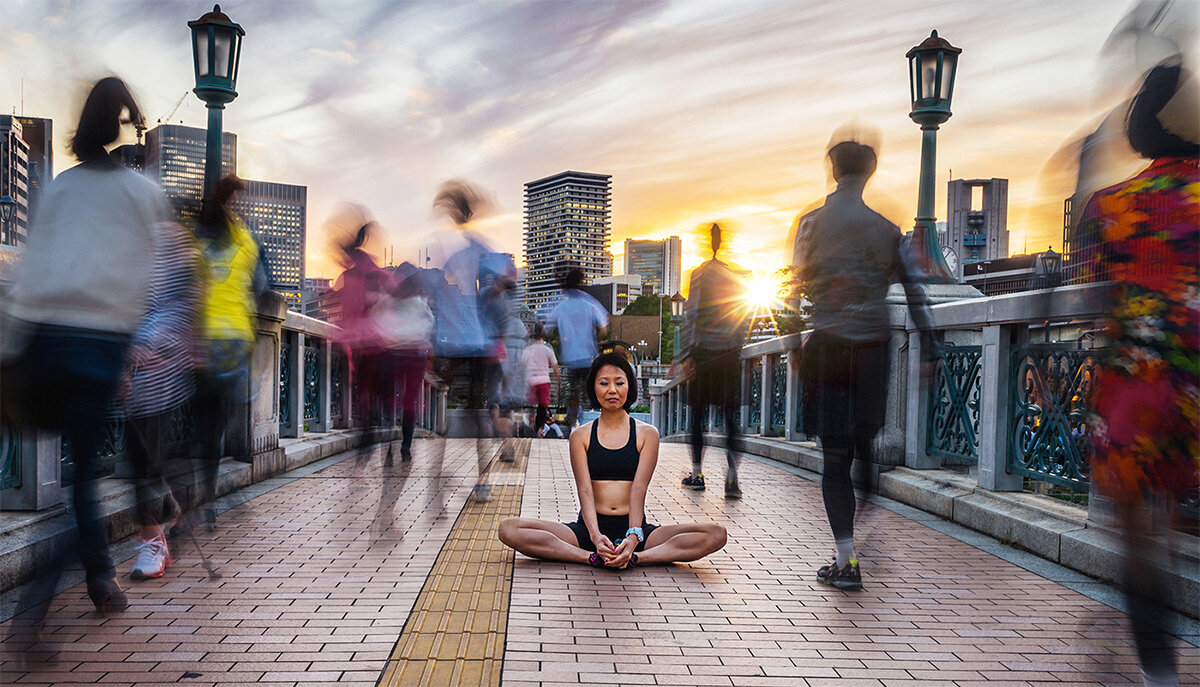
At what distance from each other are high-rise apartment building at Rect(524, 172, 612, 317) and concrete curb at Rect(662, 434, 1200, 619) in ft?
288

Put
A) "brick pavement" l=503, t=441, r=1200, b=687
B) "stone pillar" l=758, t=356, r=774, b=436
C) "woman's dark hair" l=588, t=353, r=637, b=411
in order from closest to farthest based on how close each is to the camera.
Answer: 1. "brick pavement" l=503, t=441, r=1200, b=687
2. "woman's dark hair" l=588, t=353, r=637, b=411
3. "stone pillar" l=758, t=356, r=774, b=436

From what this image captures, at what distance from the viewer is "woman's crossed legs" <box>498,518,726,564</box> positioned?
4.83 metres

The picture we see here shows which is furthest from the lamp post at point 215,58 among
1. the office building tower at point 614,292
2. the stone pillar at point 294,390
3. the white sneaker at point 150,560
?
the office building tower at point 614,292

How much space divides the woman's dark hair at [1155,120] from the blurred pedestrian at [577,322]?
7.33 m

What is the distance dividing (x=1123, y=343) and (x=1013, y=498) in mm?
3424

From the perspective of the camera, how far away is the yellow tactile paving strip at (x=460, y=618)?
10.3 feet

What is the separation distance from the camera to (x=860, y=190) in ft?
15.4

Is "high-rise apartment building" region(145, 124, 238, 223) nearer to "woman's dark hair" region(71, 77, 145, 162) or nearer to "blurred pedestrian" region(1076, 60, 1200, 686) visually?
"woman's dark hair" region(71, 77, 145, 162)

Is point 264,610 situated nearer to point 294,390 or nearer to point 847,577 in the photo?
point 847,577

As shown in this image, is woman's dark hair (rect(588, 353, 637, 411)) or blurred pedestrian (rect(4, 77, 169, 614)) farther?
woman's dark hair (rect(588, 353, 637, 411))

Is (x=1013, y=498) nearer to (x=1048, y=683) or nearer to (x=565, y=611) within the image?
(x=1048, y=683)

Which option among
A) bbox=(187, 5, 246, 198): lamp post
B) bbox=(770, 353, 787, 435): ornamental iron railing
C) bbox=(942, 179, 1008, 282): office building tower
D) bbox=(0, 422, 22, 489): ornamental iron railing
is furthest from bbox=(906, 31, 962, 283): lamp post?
bbox=(942, 179, 1008, 282): office building tower

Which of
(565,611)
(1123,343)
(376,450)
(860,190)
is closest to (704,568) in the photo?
(565,611)

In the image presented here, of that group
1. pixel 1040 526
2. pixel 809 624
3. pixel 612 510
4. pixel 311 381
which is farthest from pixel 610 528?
pixel 311 381
